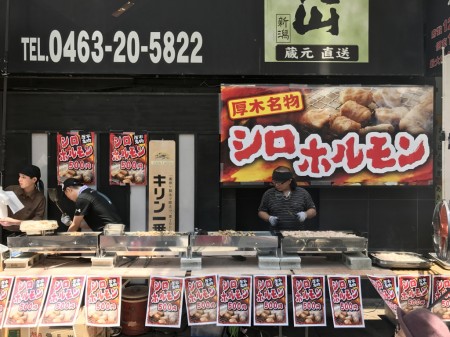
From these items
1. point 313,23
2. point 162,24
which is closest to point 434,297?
point 313,23

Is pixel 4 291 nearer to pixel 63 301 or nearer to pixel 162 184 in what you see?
pixel 63 301

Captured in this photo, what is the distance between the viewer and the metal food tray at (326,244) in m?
4.48

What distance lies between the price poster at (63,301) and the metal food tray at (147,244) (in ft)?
1.59

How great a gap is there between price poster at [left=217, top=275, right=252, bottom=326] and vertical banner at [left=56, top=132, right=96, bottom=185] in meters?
3.65

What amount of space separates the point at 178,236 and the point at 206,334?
119 cm

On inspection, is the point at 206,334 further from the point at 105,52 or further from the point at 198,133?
the point at 105,52

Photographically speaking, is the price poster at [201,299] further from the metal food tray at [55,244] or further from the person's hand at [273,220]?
the person's hand at [273,220]

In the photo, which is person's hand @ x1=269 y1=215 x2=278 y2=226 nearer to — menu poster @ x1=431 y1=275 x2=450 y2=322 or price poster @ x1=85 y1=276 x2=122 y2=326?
menu poster @ x1=431 y1=275 x2=450 y2=322

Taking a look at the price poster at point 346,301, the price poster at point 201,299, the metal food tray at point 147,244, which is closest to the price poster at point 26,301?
the metal food tray at point 147,244

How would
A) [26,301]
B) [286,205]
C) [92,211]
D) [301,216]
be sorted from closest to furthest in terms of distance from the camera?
1. [26,301]
2. [92,211]
3. [301,216]
4. [286,205]

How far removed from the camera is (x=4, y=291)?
13.3ft

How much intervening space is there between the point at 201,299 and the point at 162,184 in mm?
3175

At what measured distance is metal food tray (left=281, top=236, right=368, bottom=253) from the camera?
4.48 metres

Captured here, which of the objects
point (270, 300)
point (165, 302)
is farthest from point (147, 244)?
point (270, 300)
